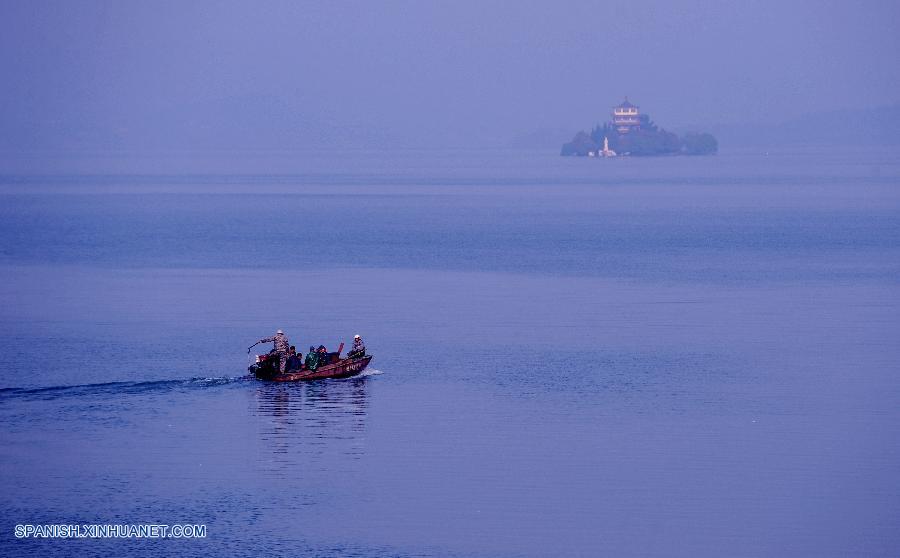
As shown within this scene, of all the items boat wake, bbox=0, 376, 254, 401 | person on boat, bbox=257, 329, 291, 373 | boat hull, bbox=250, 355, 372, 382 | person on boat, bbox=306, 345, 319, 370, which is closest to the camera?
boat wake, bbox=0, 376, 254, 401

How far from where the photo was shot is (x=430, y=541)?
92.8 ft

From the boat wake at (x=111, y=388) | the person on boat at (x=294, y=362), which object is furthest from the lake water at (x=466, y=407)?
the person on boat at (x=294, y=362)

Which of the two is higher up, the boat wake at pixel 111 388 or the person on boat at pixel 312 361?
the person on boat at pixel 312 361

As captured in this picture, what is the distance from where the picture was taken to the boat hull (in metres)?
41.5

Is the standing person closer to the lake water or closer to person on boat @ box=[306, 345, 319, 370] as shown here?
person on boat @ box=[306, 345, 319, 370]

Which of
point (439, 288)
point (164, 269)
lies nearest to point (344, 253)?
point (164, 269)

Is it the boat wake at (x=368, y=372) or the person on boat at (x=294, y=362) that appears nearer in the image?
the person on boat at (x=294, y=362)

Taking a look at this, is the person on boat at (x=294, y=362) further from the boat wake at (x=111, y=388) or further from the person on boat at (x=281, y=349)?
the boat wake at (x=111, y=388)

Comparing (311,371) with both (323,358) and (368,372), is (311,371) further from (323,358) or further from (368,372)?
(368,372)

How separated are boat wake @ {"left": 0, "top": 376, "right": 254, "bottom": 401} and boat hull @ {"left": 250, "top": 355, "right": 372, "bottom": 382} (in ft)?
3.22

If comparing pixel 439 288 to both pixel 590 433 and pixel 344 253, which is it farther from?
pixel 590 433

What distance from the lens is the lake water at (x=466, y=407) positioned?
96.0 feet

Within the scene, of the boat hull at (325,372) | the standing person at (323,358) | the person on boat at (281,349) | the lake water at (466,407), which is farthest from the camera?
the standing person at (323,358)

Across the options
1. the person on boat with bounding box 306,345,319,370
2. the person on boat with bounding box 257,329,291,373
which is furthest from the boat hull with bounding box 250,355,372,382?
the person on boat with bounding box 257,329,291,373
